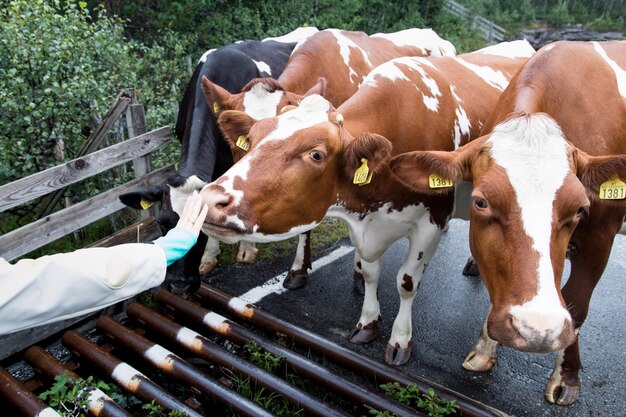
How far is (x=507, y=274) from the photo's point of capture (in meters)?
2.44

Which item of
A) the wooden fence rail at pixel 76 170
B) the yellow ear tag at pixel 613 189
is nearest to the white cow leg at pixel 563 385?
the yellow ear tag at pixel 613 189

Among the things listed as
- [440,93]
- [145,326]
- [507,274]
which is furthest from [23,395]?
[440,93]

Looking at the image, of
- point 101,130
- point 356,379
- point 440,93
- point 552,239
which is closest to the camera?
point 552,239

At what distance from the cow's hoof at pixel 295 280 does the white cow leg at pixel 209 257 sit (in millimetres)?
832

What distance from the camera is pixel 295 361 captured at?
3.49 meters

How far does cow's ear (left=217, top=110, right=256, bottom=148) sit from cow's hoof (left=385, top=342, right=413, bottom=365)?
6.70 feet

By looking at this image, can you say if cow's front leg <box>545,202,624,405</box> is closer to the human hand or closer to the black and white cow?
the human hand

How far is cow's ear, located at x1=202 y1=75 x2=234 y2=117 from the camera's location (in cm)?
456

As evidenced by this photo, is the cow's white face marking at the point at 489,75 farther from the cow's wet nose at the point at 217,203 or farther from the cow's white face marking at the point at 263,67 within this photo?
the cow's wet nose at the point at 217,203

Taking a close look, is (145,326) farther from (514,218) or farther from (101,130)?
(514,218)

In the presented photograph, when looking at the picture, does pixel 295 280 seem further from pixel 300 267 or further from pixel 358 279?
pixel 358 279

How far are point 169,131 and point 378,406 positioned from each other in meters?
3.73

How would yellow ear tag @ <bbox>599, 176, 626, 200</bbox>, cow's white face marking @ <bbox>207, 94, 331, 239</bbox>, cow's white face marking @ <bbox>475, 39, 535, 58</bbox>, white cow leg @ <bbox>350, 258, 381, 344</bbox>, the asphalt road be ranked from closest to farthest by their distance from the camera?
yellow ear tag @ <bbox>599, 176, 626, 200</bbox>, cow's white face marking @ <bbox>207, 94, 331, 239</bbox>, the asphalt road, white cow leg @ <bbox>350, 258, 381, 344</bbox>, cow's white face marking @ <bbox>475, 39, 535, 58</bbox>

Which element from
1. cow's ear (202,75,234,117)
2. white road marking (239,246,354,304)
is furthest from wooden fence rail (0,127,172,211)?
white road marking (239,246,354,304)
